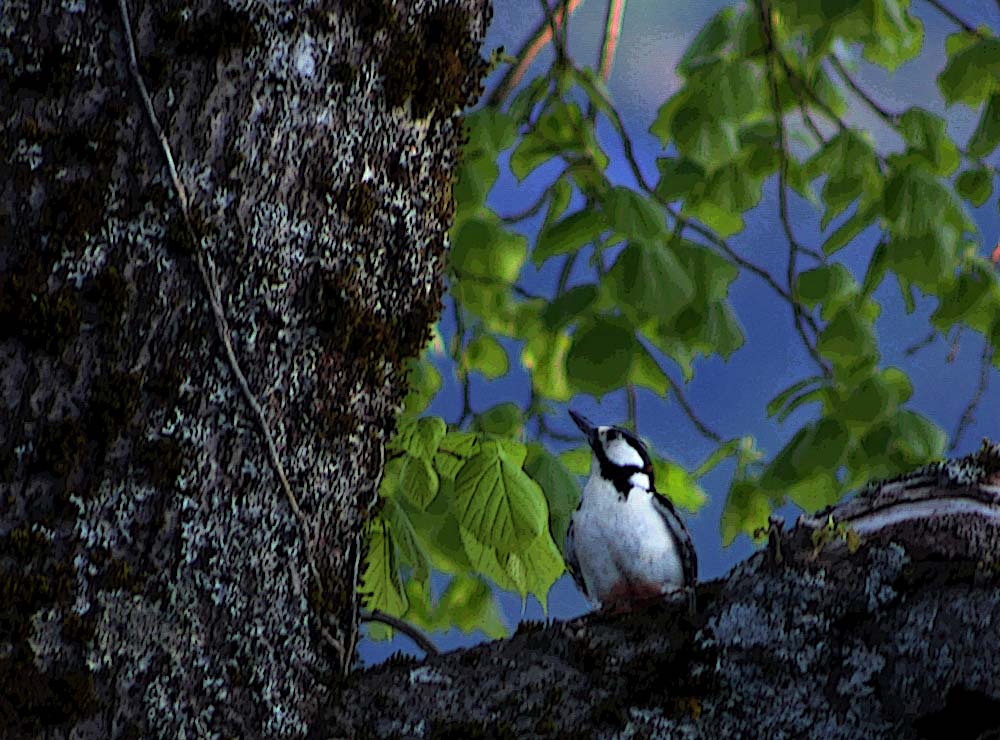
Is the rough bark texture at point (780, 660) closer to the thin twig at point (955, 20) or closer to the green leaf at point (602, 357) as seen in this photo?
the green leaf at point (602, 357)

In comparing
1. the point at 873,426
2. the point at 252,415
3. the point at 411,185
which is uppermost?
the point at 873,426

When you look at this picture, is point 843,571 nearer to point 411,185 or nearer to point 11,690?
point 411,185

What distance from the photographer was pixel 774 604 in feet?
3.51

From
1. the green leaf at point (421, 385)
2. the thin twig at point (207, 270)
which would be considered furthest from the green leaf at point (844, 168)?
the thin twig at point (207, 270)

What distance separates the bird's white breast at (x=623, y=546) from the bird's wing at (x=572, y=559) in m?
0.01

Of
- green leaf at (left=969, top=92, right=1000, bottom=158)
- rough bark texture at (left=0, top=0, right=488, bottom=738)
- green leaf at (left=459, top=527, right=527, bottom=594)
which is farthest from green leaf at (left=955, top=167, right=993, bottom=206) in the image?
rough bark texture at (left=0, top=0, right=488, bottom=738)

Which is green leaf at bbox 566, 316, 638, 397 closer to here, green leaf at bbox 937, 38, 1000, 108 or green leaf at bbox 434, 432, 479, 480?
green leaf at bbox 434, 432, 479, 480

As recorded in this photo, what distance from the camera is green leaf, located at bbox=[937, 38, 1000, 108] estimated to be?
2.43 m

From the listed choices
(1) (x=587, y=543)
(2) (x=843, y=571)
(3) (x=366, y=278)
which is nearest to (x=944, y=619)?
(2) (x=843, y=571)

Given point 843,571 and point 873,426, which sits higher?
point 873,426

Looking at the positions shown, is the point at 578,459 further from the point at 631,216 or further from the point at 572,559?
the point at 631,216

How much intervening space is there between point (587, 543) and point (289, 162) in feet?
A: 4.02

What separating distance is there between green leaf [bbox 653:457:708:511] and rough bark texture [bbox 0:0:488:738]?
151 centimetres

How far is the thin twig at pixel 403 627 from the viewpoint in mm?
1231
